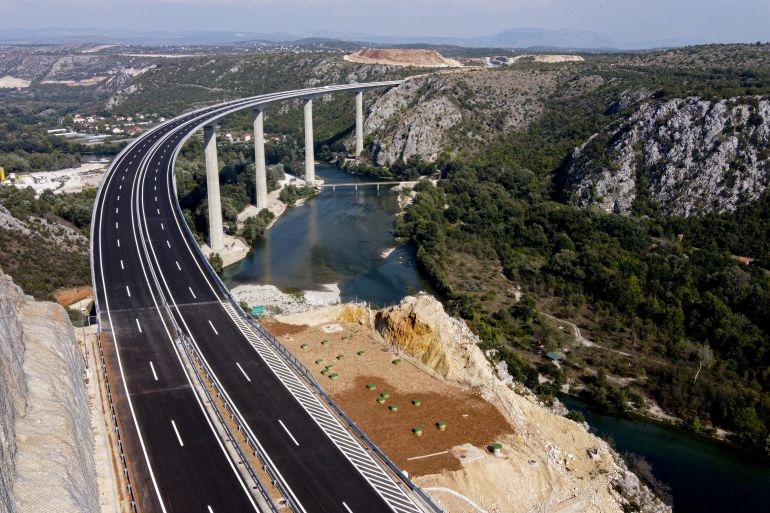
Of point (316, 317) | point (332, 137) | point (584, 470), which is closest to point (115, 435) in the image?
point (316, 317)

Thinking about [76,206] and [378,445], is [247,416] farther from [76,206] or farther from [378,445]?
[76,206]

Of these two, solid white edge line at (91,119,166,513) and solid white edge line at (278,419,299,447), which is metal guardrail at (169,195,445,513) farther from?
solid white edge line at (91,119,166,513)

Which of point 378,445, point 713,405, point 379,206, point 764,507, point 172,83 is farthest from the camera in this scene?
point 172,83

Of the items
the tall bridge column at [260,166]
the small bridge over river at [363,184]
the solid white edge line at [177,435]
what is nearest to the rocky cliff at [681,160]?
the small bridge over river at [363,184]

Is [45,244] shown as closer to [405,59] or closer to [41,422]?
[41,422]

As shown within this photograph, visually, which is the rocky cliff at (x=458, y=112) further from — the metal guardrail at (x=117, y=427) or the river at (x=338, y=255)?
the metal guardrail at (x=117, y=427)

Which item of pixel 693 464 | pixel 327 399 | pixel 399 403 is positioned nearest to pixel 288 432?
pixel 327 399
